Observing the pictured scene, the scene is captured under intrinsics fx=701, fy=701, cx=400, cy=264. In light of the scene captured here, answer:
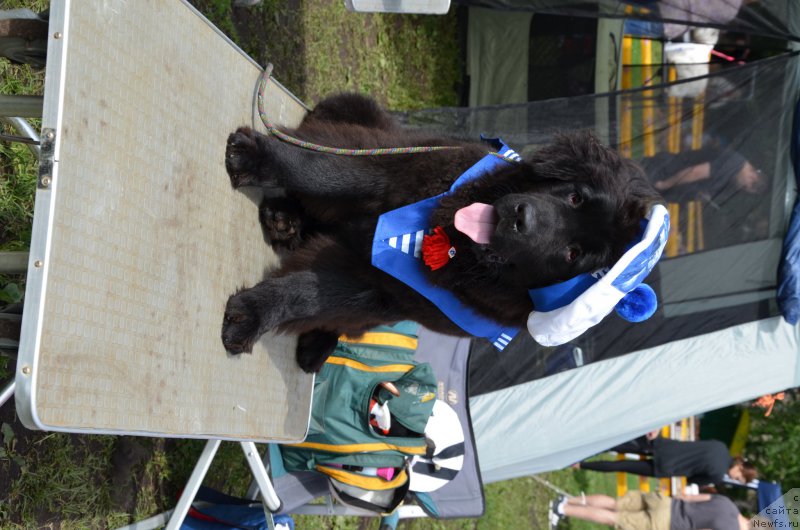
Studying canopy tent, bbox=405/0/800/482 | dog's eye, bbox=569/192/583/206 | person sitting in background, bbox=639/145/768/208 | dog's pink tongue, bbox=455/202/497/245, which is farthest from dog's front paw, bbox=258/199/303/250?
person sitting in background, bbox=639/145/768/208

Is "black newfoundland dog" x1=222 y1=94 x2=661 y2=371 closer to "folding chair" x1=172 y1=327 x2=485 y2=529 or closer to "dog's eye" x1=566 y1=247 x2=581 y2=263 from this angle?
"dog's eye" x1=566 y1=247 x2=581 y2=263

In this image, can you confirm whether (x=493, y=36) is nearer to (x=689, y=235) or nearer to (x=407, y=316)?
(x=689, y=235)

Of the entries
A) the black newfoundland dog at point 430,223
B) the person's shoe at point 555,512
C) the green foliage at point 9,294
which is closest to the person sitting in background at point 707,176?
the black newfoundland dog at point 430,223

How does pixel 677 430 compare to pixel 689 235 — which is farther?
pixel 677 430

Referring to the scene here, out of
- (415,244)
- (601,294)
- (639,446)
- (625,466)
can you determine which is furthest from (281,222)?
(625,466)

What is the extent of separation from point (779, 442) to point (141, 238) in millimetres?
9038

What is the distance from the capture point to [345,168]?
8.78ft

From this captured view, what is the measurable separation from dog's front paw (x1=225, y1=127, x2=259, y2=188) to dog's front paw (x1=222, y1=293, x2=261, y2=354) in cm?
44

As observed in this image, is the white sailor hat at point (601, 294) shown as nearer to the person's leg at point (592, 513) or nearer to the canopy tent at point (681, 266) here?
the canopy tent at point (681, 266)

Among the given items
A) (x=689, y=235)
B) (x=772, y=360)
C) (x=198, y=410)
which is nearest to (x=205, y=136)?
(x=198, y=410)

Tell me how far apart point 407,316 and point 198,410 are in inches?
35.6

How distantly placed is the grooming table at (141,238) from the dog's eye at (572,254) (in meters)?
1.21

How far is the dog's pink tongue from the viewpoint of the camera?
7.74 ft

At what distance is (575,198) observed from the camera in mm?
2438
